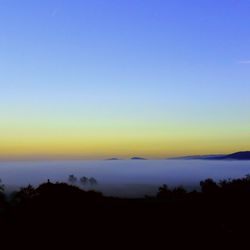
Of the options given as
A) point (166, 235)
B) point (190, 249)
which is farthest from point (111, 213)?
point (190, 249)

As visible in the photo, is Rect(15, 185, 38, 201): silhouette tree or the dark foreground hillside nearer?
the dark foreground hillside

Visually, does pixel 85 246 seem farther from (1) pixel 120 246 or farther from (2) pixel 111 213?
(2) pixel 111 213

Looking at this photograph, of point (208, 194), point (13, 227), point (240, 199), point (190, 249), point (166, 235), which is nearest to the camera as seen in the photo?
point (190, 249)

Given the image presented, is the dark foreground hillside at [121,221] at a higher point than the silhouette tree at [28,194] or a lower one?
lower

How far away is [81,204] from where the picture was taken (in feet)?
152

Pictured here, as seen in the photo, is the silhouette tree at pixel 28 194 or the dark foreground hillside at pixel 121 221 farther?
the silhouette tree at pixel 28 194

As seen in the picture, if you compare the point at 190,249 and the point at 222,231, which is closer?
the point at 190,249

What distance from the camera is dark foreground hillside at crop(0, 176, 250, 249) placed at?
38.1 metres

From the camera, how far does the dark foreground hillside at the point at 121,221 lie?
3806 cm

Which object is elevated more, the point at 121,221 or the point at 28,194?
the point at 28,194

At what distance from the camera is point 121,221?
1665 inches

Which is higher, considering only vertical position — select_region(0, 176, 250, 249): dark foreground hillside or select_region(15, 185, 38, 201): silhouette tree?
select_region(15, 185, 38, 201): silhouette tree

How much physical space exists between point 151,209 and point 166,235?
5.93 m

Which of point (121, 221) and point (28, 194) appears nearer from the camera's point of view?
point (121, 221)
